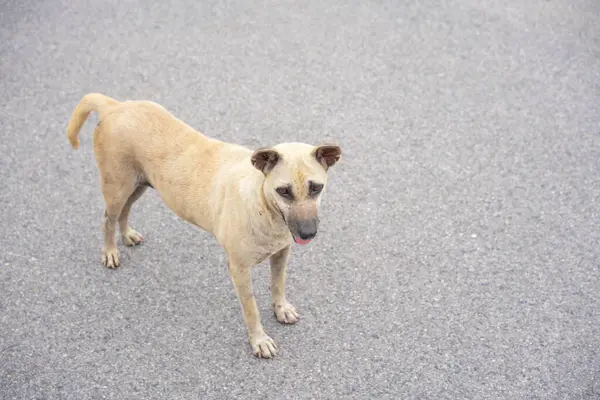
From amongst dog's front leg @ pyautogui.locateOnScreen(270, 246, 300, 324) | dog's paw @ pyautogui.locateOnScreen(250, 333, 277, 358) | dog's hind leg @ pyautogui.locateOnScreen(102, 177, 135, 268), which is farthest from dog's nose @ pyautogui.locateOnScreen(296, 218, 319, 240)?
dog's hind leg @ pyautogui.locateOnScreen(102, 177, 135, 268)

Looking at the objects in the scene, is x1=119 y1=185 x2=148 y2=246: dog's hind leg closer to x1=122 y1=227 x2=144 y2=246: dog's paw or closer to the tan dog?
x1=122 y1=227 x2=144 y2=246: dog's paw

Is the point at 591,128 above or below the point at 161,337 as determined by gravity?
above

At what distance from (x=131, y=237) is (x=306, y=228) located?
205 centimetres

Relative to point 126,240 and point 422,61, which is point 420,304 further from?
point 422,61

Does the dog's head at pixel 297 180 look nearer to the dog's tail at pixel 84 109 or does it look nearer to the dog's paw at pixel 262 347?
the dog's paw at pixel 262 347

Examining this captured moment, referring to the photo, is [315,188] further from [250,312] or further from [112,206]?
[112,206]

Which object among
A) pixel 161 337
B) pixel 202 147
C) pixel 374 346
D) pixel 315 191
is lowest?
pixel 161 337

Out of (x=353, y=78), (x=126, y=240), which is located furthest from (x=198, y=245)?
(x=353, y=78)

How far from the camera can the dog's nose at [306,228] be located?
3324 millimetres

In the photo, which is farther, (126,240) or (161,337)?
(126,240)

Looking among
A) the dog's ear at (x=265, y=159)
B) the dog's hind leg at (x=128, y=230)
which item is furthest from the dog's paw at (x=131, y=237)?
the dog's ear at (x=265, y=159)

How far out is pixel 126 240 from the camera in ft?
16.0

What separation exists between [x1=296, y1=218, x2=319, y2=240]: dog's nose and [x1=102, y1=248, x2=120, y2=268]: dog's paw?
1942 mm

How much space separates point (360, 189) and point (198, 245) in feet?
4.77
